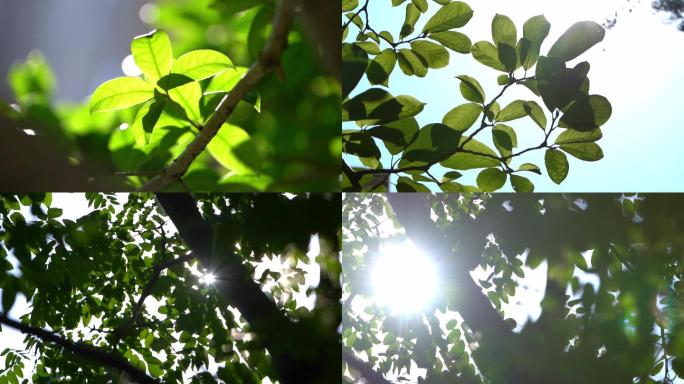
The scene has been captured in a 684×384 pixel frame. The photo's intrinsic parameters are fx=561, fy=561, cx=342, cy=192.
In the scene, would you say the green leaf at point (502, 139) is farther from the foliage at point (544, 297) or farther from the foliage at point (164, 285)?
the foliage at point (164, 285)

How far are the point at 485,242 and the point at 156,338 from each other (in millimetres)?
657

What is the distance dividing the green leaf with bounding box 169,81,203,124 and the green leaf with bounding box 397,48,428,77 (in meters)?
0.44

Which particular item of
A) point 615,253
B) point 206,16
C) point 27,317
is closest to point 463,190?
point 615,253

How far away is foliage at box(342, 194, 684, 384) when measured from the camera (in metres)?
1.00

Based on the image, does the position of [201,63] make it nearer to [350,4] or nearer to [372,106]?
[372,106]

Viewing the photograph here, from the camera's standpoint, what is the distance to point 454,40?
96 centimetres

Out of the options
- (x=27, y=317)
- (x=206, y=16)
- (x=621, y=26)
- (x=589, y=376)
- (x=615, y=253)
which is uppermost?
(x=621, y=26)

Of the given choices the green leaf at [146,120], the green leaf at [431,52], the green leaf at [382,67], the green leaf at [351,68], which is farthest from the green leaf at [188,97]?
the green leaf at [431,52]

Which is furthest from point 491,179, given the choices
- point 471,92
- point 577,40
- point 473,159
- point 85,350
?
point 85,350

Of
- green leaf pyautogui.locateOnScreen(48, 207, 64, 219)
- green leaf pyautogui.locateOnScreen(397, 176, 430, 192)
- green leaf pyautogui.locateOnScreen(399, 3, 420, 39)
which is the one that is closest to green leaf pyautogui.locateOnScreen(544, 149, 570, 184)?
green leaf pyautogui.locateOnScreen(397, 176, 430, 192)

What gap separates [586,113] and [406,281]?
0.46 m

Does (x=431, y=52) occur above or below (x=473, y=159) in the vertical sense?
above

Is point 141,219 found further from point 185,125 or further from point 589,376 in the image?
point 589,376

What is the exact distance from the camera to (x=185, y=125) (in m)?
0.67
